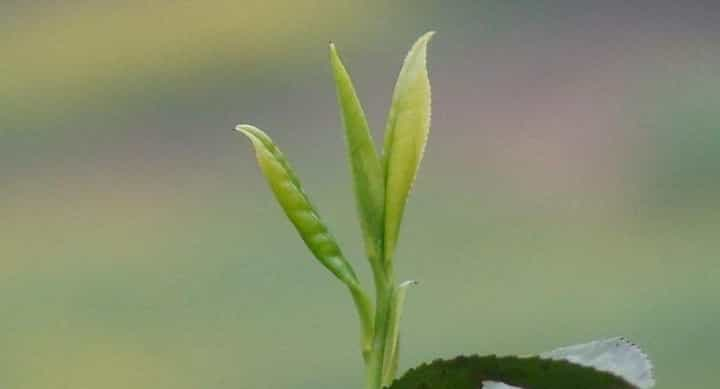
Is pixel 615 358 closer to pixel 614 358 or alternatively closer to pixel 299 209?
pixel 614 358

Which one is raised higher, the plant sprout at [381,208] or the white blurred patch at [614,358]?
the plant sprout at [381,208]

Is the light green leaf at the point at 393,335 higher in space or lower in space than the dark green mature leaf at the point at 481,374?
higher

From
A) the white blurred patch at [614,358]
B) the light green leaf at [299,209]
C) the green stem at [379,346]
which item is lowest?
the white blurred patch at [614,358]

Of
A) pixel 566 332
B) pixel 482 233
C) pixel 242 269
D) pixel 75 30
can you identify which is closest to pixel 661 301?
pixel 566 332

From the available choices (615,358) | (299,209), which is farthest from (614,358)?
(299,209)
